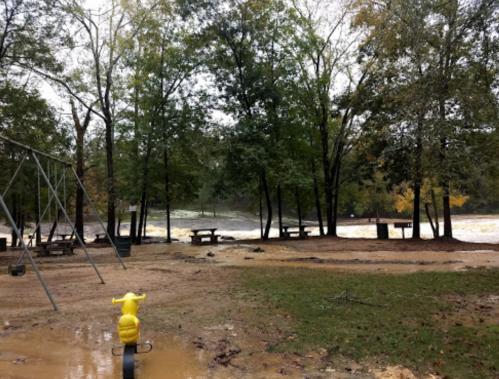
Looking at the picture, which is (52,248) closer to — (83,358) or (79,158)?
(79,158)

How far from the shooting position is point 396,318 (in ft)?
18.2

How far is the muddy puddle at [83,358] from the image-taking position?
3.91 meters

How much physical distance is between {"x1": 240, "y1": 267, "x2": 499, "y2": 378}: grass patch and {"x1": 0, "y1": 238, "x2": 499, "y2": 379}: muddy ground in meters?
0.30

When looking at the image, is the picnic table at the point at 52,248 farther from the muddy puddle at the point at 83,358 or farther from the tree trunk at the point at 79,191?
the muddy puddle at the point at 83,358

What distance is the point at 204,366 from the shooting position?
4098 mm

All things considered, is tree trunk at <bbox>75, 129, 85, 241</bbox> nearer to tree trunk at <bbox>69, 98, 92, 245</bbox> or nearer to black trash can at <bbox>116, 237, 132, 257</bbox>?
tree trunk at <bbox>69, 98, 92, 245</bbox>

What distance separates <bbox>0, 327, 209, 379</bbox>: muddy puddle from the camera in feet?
12.8

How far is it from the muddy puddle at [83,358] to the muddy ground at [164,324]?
11mm

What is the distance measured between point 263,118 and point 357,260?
1177 cm

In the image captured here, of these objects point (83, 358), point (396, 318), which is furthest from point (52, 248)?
point (396, 318)

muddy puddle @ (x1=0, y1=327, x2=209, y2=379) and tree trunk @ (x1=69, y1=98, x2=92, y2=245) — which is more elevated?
tree trunk @ (x1=69, y1=98, x2=92, y2=245)

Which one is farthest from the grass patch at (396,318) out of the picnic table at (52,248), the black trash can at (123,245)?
the picnic table at (52,248)

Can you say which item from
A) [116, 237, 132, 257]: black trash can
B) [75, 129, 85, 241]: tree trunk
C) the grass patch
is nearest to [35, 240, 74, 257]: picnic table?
[116, 237, 132, 257]: black trash can

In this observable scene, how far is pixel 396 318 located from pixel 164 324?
3.40m
